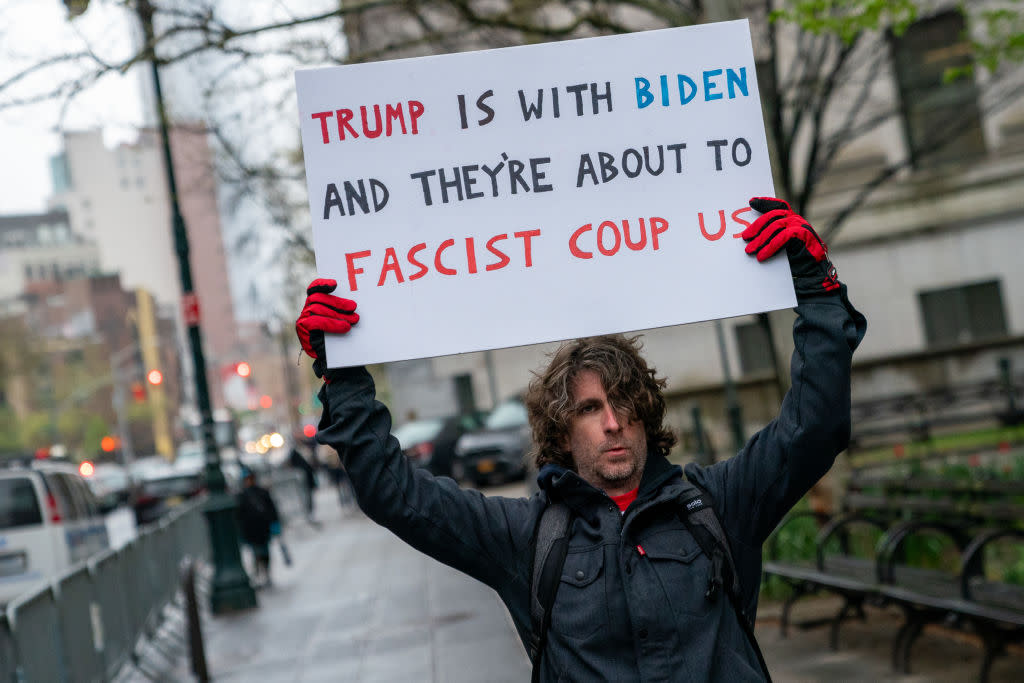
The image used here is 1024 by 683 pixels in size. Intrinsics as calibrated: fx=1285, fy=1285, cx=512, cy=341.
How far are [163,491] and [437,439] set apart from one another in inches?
286

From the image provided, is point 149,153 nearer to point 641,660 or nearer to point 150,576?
point 150,576

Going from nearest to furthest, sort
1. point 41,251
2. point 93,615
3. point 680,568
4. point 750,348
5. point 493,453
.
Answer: point 680,568 → point 93,615 → point 750,348 → point 493,453 → point 41,251

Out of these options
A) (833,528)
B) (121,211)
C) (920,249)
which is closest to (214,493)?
(833,528)

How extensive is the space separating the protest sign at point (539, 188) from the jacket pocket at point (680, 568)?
24.3 inches

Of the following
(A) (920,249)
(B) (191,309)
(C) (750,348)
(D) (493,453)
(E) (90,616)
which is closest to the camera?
(E) (90,616)

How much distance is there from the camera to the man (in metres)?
3.07

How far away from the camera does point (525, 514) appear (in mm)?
3385

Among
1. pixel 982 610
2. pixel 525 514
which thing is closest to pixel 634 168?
pixel 525 514

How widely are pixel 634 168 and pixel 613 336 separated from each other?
19.6 inches

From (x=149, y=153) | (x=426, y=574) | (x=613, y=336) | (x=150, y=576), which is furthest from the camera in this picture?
(x=149, y=153)

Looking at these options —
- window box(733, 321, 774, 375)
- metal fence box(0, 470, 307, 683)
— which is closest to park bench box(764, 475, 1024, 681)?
metal fence box(0, 470, 307, 683)

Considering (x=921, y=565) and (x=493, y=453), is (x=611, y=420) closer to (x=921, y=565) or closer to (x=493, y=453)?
(x=921, y=565)

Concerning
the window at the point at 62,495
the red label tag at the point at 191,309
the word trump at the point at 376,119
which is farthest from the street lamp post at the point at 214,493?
the word trump at the point at 376,119

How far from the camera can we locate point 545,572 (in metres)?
3.15
